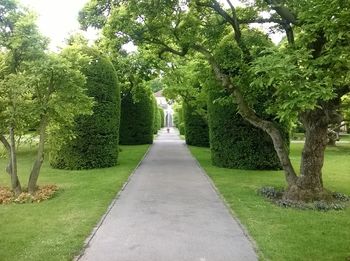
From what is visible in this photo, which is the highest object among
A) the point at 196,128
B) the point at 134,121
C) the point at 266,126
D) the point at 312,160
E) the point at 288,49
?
the point at 288,49

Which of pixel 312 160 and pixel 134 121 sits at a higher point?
pixel 134 121

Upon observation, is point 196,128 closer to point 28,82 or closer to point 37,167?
point 37,167

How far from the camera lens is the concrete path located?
21.9ft

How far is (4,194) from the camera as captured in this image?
11.5 metres

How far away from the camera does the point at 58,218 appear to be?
356 inches

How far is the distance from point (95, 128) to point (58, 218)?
851 centimetres

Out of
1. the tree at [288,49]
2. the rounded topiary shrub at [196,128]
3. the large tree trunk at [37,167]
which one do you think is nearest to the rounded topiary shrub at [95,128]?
the tree at [288,49]

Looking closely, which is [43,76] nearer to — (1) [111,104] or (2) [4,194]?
(2) [4,194]

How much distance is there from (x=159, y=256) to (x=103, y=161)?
11.6m

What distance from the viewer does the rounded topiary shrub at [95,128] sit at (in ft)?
56.3

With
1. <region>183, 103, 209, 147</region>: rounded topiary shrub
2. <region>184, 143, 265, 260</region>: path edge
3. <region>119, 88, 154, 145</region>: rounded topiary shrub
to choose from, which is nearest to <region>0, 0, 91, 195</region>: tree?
<region>184, 143, 265, 260</region>: path edge

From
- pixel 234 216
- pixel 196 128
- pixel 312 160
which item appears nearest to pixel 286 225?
pixel 234 216

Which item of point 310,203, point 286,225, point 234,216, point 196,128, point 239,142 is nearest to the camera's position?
point 286,225

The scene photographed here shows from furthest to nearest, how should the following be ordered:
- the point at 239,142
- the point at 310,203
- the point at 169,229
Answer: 1. the point at 239,142
2. the point at 310,203
3. the point at 169,229
